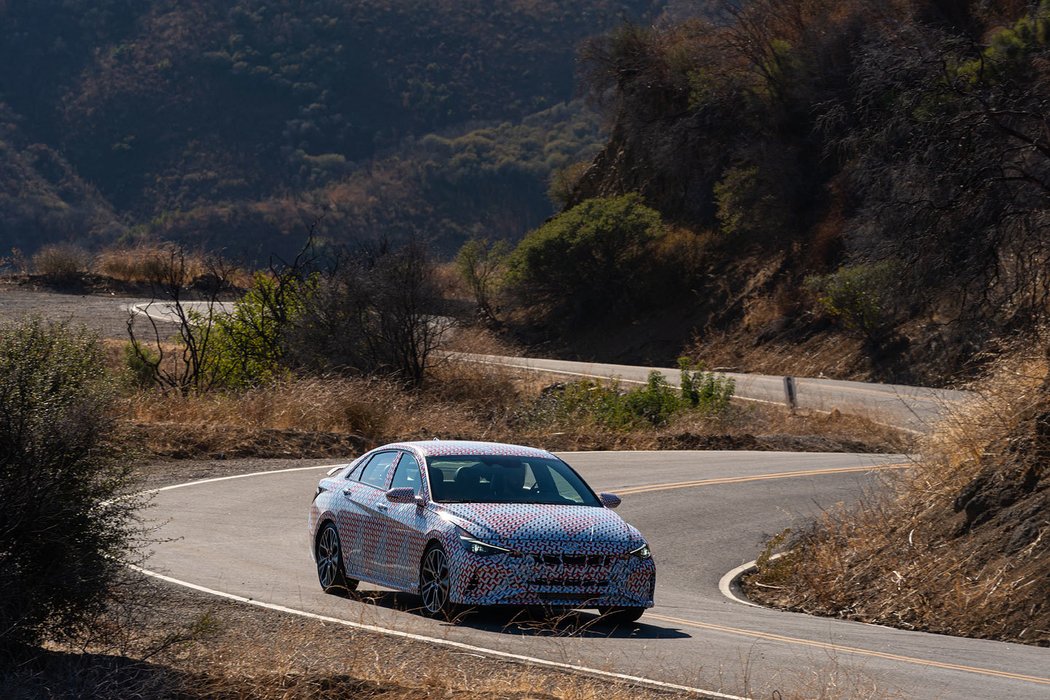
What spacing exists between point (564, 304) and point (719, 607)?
42.4m

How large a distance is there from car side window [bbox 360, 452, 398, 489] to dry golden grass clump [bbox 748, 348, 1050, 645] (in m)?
4.68

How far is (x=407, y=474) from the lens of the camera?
12336 millimetres

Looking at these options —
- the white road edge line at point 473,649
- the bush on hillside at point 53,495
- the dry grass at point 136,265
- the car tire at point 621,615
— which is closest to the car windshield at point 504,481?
the car tire at point 621,615

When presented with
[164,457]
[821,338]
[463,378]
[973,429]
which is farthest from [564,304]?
[973,429]

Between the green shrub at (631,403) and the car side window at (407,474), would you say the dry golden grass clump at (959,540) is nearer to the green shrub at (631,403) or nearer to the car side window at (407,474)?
the car side window at (407,474)

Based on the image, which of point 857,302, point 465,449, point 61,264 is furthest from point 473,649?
point 61,264

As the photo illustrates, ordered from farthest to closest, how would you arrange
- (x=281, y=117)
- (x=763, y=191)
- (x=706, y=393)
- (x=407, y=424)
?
(x=281, y=117) → (x=763, y=191) → (x=706, y=393) → (x=407, y=424)

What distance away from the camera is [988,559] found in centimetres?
1332

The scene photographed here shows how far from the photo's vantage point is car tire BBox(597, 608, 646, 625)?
11117mm

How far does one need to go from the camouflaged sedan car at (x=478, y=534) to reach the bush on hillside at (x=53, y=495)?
9.97ft

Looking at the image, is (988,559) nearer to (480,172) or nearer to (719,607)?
(719,607)

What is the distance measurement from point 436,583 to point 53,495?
3.72 m

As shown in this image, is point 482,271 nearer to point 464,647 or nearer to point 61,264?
point 61,264

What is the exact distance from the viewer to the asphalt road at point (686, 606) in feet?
29.5
